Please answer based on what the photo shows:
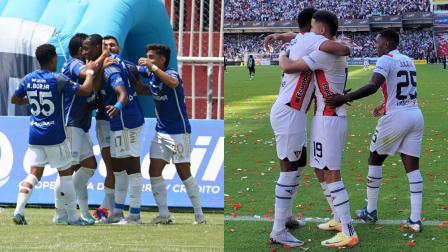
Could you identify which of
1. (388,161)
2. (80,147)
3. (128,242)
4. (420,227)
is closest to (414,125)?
(420,227)

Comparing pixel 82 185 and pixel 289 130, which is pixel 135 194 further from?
pixel 289 130

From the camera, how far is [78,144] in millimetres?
4801

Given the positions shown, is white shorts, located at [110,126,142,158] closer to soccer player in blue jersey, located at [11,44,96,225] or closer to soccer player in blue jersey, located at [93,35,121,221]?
soccer player in blue jersey, located at [93,35,121,221]

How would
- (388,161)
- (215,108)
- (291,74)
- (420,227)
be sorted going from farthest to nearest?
1. (215,108)
2. (388,161)
3. (420,227)
4. (291,74)

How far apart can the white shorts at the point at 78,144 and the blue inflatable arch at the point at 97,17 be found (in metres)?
1.74

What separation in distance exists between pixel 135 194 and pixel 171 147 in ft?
1.25

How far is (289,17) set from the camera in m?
6.12

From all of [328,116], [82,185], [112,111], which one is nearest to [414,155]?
[328,116]

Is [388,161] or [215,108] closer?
[388,161]

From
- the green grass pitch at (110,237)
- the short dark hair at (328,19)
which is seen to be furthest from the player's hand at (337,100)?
the green grass pitch at (110,237)

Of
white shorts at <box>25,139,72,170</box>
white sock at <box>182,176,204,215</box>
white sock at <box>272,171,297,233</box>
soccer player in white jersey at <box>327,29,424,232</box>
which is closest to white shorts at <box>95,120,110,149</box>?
white shorts at <box>25,139,72,170</box>

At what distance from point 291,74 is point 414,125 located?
859mm

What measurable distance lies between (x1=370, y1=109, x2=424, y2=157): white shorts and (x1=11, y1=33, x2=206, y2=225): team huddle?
1.30 m

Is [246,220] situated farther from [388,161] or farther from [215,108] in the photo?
[215,108]
